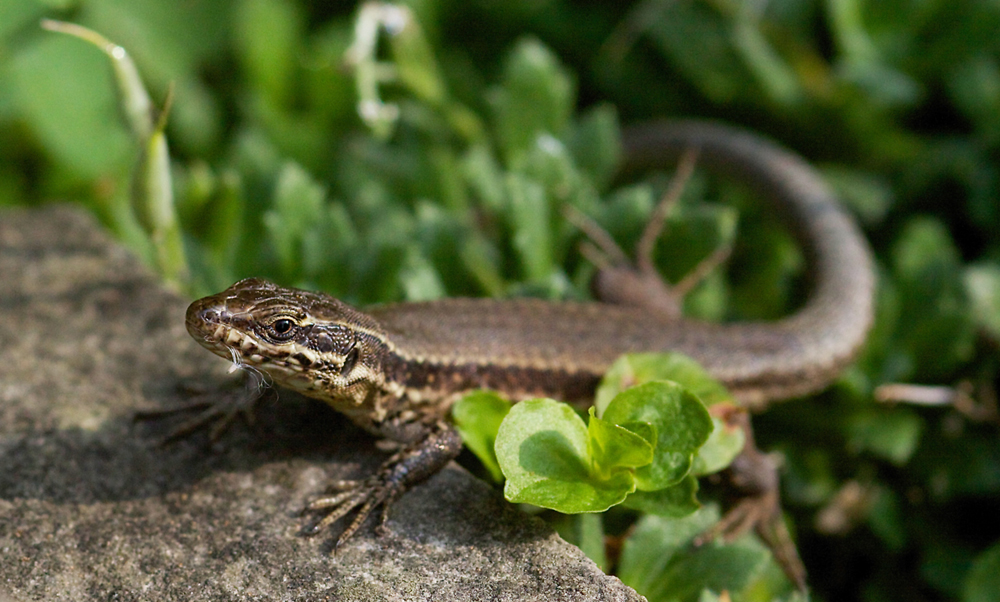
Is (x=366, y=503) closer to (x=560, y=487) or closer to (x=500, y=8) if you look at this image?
(x=560, y=487)

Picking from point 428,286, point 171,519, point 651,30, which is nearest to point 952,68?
point 651,30

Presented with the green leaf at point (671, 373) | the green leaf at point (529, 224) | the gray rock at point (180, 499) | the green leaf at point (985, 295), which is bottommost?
the gray rock at point (180, 499)

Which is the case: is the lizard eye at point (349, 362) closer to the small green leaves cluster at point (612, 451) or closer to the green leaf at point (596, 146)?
the small green leaves cluster at point (612, 451)

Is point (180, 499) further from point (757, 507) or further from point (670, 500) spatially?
point (757, 507)

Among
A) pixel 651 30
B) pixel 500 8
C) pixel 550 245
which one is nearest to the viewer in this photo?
pixel 550 245

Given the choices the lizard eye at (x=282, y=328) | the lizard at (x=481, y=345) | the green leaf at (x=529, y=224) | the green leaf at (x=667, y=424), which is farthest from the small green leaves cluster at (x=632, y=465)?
the green leaf at (x=529, y=224)

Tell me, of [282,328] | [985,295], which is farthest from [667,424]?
[985,295]
